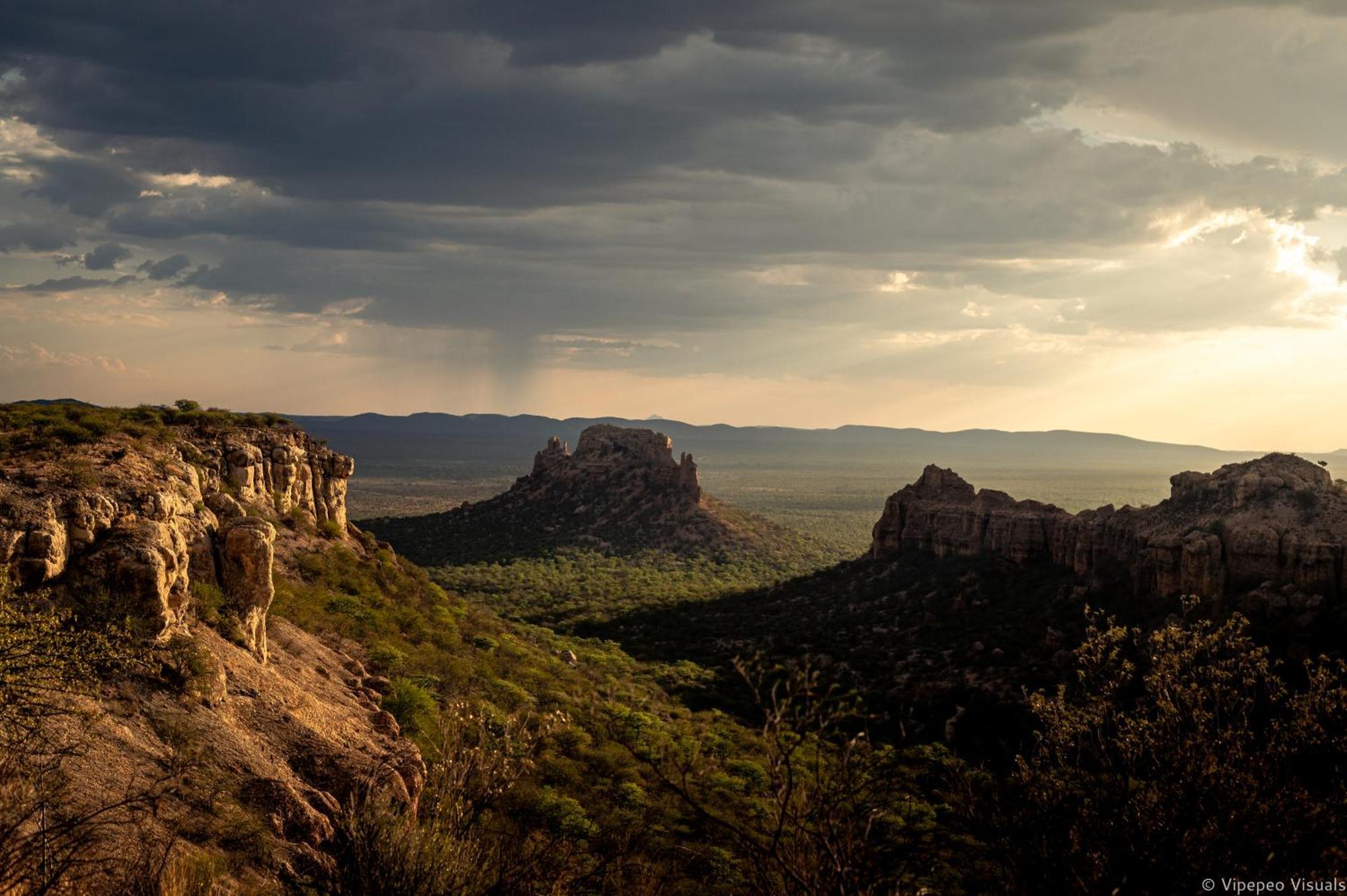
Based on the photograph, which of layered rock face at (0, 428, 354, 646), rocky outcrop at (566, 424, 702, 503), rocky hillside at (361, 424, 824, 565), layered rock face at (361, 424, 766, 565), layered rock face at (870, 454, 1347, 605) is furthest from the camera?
rocky outcrop at (566, 424, 702, 503)

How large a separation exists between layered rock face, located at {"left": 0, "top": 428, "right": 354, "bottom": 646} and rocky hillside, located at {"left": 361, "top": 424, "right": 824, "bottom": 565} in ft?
247

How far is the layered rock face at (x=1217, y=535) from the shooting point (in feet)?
128

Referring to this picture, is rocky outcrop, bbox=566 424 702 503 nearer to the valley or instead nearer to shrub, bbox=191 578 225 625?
the valley

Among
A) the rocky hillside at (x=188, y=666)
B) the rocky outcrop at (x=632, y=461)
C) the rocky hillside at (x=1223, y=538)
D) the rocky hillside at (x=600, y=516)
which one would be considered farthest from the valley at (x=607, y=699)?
the rocky outcrop at (x=632, y=461)

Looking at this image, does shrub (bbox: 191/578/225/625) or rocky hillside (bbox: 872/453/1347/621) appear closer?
shrub (bbox: 191/578/225/625)

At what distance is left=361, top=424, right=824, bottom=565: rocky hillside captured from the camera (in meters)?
106

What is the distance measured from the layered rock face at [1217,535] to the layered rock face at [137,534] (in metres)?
43.2

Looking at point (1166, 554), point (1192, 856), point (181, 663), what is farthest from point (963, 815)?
point (1166, 554)

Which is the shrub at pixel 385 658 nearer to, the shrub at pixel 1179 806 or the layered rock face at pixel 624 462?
the shrub at pixel 1179 806

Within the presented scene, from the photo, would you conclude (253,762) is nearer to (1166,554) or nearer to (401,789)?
(401,789)

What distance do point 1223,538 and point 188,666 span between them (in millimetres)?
46309

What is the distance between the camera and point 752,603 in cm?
7312

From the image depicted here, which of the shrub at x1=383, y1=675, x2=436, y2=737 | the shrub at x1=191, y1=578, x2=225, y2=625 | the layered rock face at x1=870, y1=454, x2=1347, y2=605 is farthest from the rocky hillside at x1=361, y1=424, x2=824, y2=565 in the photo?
the shrub at x1=191, y1=578, x2=225, y2=625

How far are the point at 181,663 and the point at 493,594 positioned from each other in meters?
60.8
